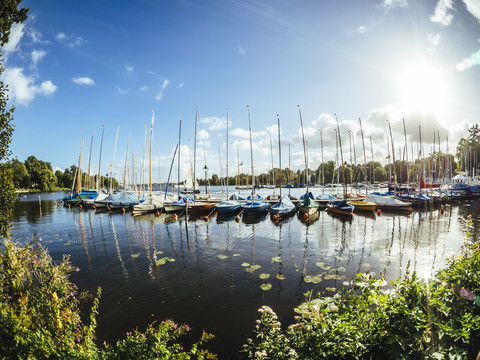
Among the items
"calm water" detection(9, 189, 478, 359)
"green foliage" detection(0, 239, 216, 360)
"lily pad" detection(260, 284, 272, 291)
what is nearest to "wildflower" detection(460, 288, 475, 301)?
"calm water" detection(9, 189, 478, 359)

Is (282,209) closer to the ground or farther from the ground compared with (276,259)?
farther from the ground

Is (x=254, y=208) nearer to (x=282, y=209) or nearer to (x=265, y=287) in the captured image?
(x=282, y=209)

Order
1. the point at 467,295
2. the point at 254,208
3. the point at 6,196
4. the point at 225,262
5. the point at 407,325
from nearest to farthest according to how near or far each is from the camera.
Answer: the point at 407,325 → the point at 467,295 → the point at 6,196 → the point at 225,262 → the point at 254,208

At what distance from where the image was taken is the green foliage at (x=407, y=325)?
276cm

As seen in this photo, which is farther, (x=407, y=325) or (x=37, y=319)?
(x=37, y=319)

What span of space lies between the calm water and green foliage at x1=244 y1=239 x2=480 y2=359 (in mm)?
2229

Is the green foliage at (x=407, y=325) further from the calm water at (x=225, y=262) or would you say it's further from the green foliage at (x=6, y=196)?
the green foliage at (x=6, y=196)

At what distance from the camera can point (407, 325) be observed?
304 centimetres

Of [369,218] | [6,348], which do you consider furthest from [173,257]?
[369,218]

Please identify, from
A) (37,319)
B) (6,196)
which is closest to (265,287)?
(37,319)

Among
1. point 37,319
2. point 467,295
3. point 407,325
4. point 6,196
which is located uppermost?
point 6,196

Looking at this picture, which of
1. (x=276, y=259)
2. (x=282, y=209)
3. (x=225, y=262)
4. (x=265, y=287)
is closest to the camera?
(x=265, y=287)

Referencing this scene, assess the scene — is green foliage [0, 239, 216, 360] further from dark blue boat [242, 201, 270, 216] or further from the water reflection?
dark blue boat [242, 201, 270, 216]

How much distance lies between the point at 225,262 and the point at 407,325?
12.0 meters
